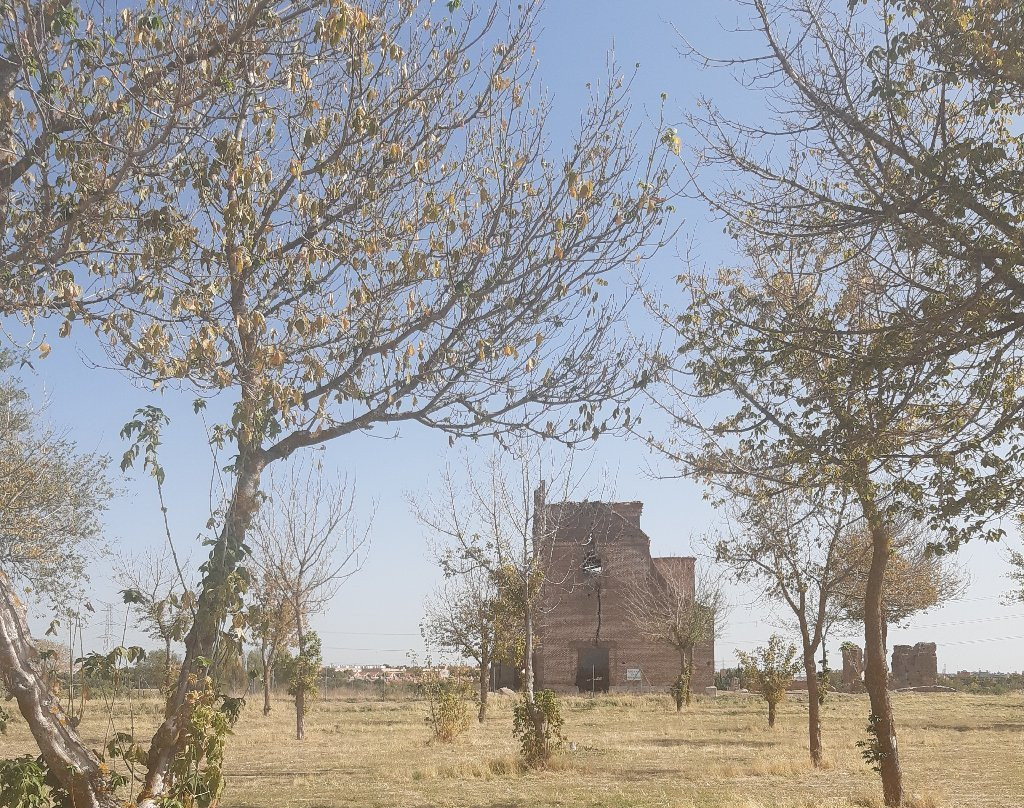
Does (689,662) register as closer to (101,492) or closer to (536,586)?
(536,586)

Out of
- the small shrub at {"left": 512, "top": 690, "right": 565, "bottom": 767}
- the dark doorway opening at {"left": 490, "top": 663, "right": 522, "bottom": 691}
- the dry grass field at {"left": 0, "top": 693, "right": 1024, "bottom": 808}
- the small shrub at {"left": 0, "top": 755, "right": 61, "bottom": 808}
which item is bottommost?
the dark doorway opening at {"left": 490, "top": 663, "right": 522, "bottom": 691}

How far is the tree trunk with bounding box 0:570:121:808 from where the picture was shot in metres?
6.74

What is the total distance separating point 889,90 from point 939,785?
37.2ft

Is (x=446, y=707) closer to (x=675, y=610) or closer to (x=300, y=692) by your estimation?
(x=300, y=692)

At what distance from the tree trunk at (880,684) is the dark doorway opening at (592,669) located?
35.2m

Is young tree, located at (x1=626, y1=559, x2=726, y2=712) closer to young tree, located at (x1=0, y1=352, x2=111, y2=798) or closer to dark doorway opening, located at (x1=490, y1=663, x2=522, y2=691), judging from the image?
dark doorway opening, located at (x1=490, y1=663, x2=522, y2=691)

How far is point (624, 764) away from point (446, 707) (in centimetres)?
543

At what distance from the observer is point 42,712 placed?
684 cm

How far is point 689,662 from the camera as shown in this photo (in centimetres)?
3778

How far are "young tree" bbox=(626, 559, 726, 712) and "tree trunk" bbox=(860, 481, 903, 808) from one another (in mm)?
24165

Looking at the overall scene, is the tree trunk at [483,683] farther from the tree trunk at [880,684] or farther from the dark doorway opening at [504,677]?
the tree trunk at [880,684]

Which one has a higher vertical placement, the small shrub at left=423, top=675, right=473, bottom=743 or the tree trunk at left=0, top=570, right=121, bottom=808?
the tree trunk at left=0, top=570, right=121, bottom=808

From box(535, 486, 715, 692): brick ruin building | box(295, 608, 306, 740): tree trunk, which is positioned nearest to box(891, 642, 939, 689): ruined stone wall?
box(535, 486, 715, 692): brick ruin building

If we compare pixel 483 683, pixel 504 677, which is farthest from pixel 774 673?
pixel 504 677
